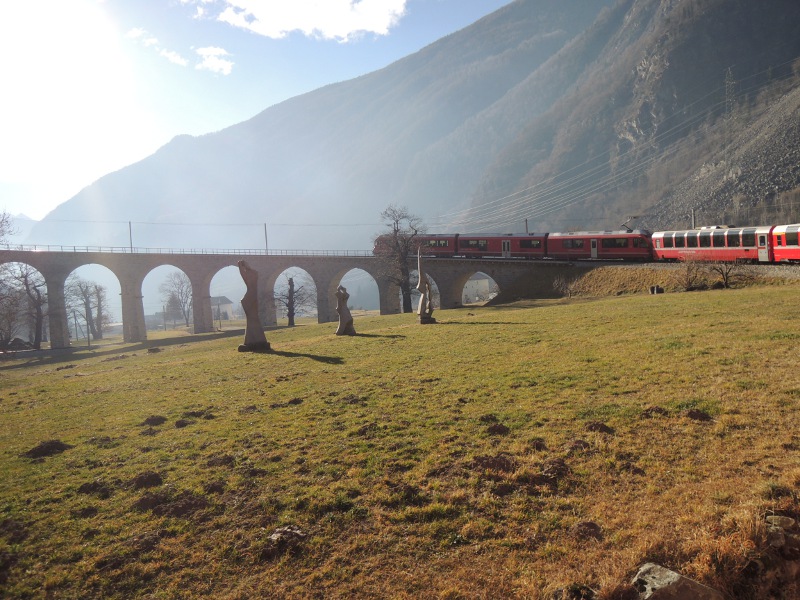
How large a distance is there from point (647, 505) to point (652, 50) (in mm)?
179469

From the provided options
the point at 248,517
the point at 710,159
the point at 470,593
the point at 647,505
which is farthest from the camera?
the point at 710,159

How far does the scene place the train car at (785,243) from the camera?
29062mm

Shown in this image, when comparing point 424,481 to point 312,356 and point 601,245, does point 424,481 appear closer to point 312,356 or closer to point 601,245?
point 312,356

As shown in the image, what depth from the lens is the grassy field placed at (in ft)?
16.6

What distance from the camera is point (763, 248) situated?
3141 cm

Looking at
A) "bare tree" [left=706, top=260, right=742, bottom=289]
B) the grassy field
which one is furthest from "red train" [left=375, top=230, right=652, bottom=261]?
the grassy field

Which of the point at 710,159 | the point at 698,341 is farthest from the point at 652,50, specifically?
A: the point at 698,341

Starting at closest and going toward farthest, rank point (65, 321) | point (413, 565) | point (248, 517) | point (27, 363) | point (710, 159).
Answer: point (413, 565), point (248, 517), point (27, 363), point (65, 321), point (710, 159)

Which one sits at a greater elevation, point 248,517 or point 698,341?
point 698,341

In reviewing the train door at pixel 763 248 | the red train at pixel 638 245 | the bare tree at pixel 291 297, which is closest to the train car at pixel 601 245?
the red train at pixel 638 245

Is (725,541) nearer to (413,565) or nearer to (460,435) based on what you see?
(413,565)

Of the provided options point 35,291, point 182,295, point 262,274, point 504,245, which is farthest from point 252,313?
point 182,295

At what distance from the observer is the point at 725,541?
15.4 feet

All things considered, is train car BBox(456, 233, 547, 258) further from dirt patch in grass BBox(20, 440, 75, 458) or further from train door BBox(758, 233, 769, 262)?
dirt patch in grass BBox(20, 440, 75, 458)
